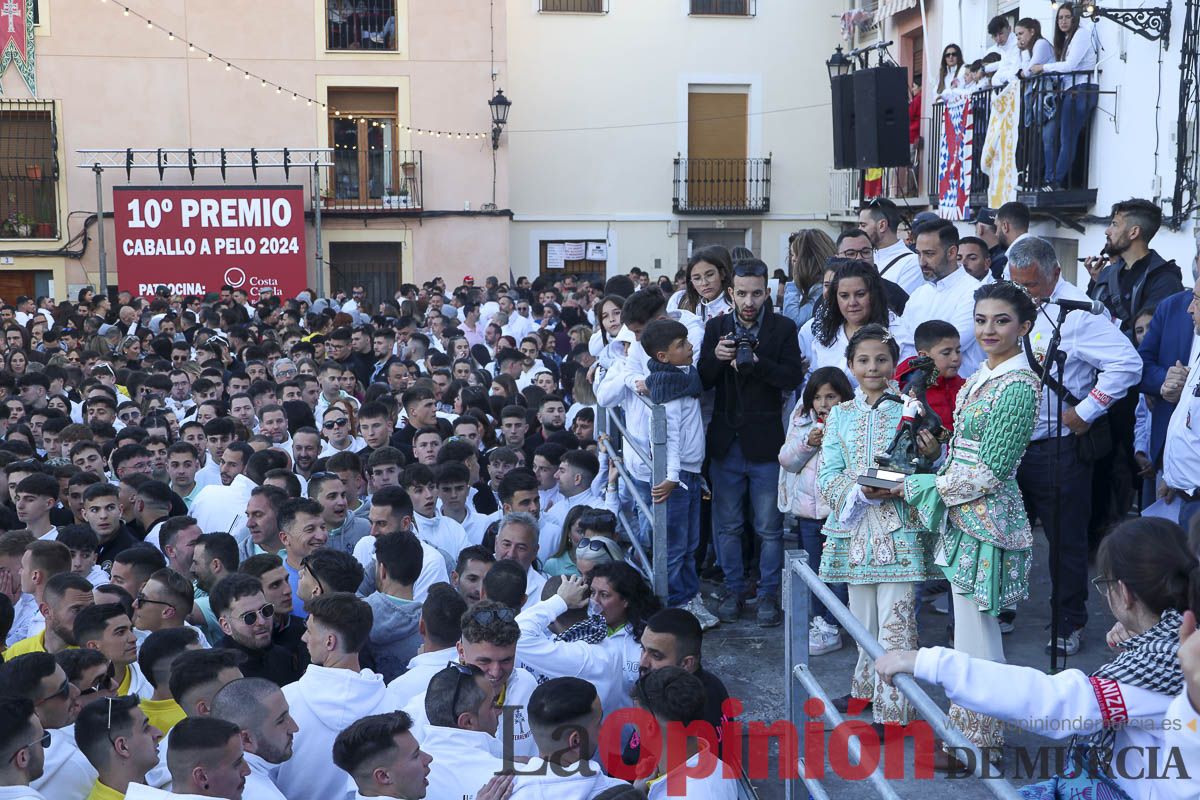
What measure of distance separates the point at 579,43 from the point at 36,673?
20.3 meters

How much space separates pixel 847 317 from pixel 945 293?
1.03m

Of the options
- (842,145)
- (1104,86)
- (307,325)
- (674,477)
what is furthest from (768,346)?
(307,325)

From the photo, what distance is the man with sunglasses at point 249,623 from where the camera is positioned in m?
4.64

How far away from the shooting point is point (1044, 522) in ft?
18.7

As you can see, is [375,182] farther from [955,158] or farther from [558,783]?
[558,783]

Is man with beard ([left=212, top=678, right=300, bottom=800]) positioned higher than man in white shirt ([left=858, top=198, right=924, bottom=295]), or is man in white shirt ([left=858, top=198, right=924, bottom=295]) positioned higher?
man in white shirt ([left=858, top=198, right=924, bottom=295])

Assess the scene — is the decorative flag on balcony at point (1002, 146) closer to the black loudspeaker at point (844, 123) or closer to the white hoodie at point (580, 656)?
the black loudspeaker at point (844, 123)

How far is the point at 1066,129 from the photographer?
11422 millimetres

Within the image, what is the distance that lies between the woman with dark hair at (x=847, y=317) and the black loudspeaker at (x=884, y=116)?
6.36 metres

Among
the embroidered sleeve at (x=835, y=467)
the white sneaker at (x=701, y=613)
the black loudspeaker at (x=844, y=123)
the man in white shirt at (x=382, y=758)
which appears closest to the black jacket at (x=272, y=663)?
the man in white shirt at (x=382, y=758)

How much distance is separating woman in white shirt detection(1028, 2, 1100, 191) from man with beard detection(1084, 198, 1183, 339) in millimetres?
4762

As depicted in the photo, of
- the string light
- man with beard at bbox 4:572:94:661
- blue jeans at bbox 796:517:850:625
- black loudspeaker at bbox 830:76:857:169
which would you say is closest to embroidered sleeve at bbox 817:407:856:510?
blue jeans at bbox 796:517:850:625

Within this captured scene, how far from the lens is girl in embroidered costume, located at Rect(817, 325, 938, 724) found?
15.6 feet

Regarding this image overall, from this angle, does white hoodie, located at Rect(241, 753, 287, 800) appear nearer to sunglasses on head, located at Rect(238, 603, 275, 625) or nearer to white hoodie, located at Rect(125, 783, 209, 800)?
white hoodie, located at Rect(125, 783, 209, 800)
